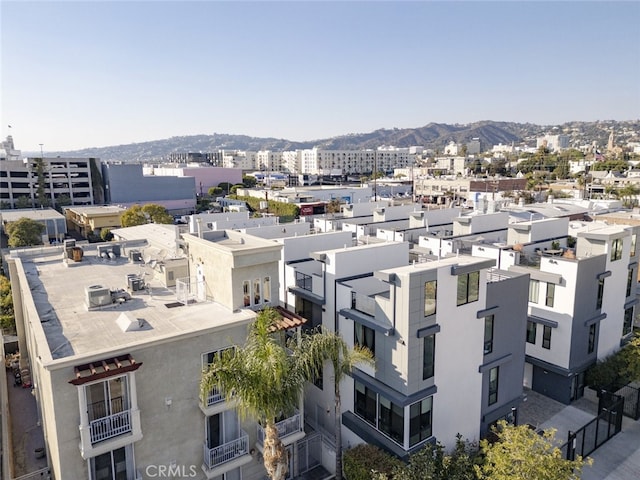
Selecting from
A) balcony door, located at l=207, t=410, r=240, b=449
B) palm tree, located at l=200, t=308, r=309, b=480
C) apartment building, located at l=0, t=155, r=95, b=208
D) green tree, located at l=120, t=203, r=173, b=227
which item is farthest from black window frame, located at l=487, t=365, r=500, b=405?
apartment building, located at l=0, t=155, r=95, b=208

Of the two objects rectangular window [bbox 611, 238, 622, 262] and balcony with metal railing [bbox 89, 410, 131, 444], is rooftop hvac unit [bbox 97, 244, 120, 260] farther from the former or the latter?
rectangular window [bbox 611, 238, 622, 262]

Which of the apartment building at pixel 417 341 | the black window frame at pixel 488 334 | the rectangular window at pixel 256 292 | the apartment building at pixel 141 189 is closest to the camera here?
the apartment building at pixel 417 341

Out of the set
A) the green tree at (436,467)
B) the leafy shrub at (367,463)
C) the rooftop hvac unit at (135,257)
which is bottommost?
the leafy shrub at (367,463)

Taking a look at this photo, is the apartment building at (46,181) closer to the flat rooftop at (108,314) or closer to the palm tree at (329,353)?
the flat rooftop at (108,314)

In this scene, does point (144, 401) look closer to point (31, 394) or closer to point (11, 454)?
point (11, 454)

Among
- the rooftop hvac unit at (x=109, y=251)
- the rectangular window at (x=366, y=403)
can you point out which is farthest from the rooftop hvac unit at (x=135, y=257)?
the rectangular window at (x=366, y=403)

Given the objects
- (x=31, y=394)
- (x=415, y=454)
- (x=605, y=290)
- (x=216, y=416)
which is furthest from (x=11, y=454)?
(x=605, y=290)

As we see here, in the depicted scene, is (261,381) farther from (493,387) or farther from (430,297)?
(493,387)
